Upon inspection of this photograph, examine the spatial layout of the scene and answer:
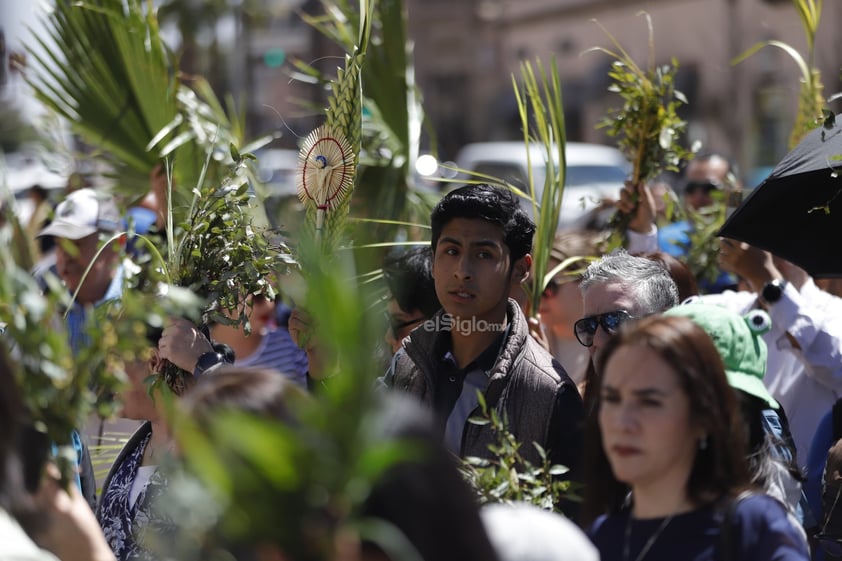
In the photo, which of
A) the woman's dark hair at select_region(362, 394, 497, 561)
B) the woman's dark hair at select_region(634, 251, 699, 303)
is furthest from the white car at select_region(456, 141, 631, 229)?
the woman's dark hair at select_region(362, 394, 497, 561)

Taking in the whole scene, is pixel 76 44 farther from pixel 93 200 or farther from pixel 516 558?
pixel 516 558

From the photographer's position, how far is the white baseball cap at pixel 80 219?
18.6 ft

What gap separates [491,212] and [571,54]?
2753 cm

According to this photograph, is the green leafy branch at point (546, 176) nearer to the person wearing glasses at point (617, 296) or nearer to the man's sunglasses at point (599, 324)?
the person wearing glasses at point (617, 296)

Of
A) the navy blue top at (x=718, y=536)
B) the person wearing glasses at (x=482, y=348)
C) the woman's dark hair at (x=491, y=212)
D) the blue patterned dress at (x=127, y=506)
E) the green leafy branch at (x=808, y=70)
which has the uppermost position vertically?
the green leafy branch at (x=808, y=70)

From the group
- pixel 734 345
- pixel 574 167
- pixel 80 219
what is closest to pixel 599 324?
pixel 734 345

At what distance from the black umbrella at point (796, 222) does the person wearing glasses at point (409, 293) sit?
1.02 metres

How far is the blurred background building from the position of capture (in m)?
23.6

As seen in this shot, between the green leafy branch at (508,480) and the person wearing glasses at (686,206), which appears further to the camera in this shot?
the person wearing glasses at (686,206)

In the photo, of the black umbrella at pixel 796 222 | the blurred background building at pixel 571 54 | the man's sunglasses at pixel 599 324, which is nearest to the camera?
the man's sunglasses at pixel 599 324

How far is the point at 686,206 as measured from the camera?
655 centimetres

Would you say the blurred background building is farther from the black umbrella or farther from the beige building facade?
the black umbrella

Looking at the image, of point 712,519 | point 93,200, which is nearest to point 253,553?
point 712,519

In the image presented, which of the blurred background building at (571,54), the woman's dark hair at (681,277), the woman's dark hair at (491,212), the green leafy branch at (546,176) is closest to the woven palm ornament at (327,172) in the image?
the woman's dark hair at (491,212)
